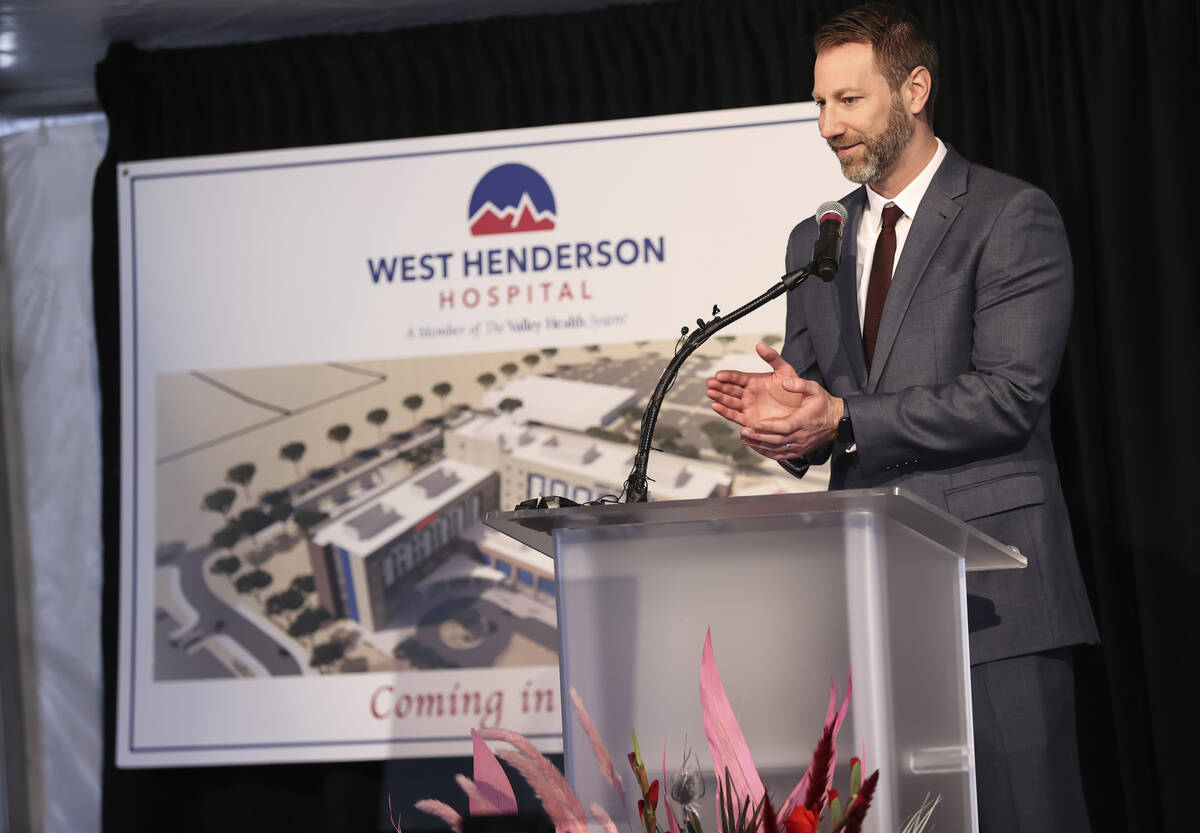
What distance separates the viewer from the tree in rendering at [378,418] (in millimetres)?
3332

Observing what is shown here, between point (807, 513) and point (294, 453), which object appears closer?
point (807, 513)

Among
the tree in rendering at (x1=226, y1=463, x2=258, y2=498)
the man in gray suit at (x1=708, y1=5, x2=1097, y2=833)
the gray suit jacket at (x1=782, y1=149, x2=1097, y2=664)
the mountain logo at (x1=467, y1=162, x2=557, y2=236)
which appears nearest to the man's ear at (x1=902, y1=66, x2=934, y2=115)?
the man in gray suit at (x1=708, y1=5, x2=1097, y2=833)

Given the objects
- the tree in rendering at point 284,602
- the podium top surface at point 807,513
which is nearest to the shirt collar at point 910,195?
the podium top surface at point 807,513

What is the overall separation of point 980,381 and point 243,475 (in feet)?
7.39

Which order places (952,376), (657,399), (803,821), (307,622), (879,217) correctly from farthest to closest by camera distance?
1. (307,622)
2. (879,217)
3. (952,376)
4. (657,399)
5. (803,821)

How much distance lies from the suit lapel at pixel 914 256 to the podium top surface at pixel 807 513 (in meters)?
0.65

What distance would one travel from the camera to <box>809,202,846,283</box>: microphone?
1.61 m

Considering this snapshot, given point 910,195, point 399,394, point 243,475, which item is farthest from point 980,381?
point 243,475

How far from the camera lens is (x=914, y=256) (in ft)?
6.43

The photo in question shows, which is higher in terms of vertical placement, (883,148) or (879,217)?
(883,148)

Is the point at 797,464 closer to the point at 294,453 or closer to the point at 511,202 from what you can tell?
the point at 511,202

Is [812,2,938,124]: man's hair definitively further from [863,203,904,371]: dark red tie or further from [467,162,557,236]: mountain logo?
[467,162,557,236]: mountain logo

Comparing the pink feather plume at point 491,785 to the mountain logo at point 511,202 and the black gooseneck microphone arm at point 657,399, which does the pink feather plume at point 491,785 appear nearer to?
the black gooseneck microphone arm at point 657,399

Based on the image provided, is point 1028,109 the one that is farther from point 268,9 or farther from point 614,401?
point 268,9
